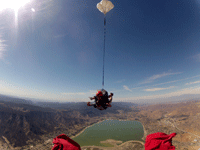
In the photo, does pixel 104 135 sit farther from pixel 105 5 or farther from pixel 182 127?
pixel 105 5

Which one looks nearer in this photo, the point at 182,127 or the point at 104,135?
the point at 104,135

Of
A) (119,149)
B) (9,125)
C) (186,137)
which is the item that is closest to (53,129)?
(9,125)

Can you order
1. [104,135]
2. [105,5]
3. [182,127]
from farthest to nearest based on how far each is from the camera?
[182,127] < [104,135] < [105,5]

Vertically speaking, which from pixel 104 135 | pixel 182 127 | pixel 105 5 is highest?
pixel 105 5

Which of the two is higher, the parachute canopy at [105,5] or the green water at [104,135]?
→ the parachute canopy at [105,5]

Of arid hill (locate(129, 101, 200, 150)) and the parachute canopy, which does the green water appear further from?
the parachute canopy

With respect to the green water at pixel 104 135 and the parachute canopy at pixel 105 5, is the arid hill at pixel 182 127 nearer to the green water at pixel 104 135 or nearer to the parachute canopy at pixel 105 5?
the green water at pixel 104 135

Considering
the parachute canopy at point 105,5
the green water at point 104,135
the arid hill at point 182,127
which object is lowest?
the green water at point 104,135

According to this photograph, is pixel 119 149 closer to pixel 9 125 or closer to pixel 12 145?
pixel 12 145

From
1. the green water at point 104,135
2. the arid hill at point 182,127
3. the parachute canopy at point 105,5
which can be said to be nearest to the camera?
the parachute canopy at point 105,5

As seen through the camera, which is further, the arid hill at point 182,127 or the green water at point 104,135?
the green water at point 104,135

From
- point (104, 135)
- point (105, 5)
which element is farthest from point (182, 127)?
point (105, 5)

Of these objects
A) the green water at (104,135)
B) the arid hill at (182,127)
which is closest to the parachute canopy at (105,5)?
the arid hill at (182,127)
